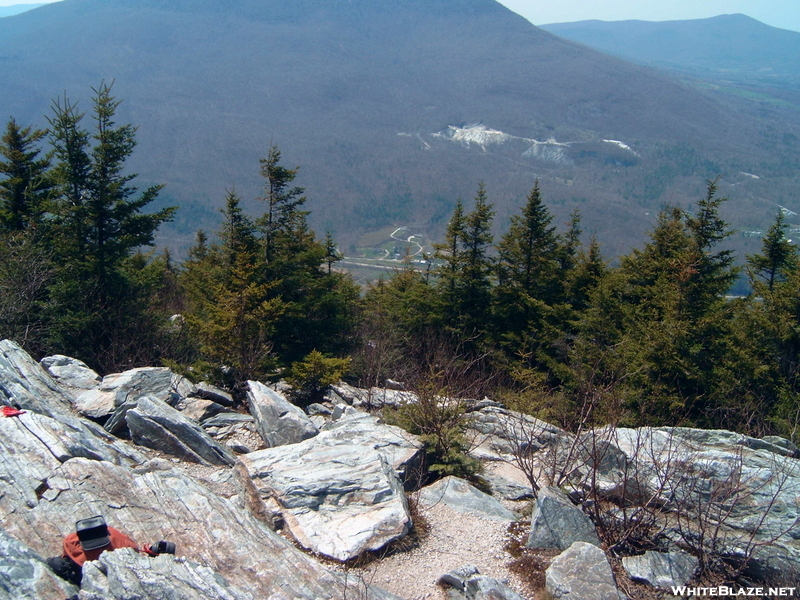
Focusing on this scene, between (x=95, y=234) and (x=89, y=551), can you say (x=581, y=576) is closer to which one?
(x=89, y=551)

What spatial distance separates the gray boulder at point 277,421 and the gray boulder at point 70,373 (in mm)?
3450

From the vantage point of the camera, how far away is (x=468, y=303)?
21594 millimetres

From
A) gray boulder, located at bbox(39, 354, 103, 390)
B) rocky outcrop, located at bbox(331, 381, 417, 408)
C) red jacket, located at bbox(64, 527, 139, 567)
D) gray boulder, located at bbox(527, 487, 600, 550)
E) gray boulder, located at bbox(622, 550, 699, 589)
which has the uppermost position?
red jacket, located at bbox(64, 527, 139, 567)

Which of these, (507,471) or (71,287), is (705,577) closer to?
(507,471)

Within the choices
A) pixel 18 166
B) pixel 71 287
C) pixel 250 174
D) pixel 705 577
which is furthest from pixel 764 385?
pixel 250 174

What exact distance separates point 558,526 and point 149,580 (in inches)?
192

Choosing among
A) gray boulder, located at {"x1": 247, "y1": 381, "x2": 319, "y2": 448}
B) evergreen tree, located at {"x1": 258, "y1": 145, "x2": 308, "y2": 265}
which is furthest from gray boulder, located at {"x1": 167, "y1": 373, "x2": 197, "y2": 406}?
evergreen tree, located at {"x1": 258, "y1": 145, "x2": 308, "y2": 265}

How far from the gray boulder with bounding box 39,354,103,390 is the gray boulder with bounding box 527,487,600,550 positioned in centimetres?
889

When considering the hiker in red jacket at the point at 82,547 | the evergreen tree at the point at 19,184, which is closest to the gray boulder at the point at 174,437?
the hiker in red jacket at the point at 82,547

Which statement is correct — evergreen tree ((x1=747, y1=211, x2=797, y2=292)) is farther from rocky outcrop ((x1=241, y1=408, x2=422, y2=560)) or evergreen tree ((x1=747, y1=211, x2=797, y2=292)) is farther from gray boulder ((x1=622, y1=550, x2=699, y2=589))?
rocky outcrop ((x1=241, y1=408, x2=422, y2=560))

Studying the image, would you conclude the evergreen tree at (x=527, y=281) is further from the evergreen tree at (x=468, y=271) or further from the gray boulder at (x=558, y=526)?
the gray boulder at (x=558, y=526)

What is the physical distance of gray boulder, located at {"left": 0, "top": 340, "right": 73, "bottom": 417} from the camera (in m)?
9.20

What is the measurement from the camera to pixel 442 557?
24.0ft

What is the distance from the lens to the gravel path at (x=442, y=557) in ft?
22.1
